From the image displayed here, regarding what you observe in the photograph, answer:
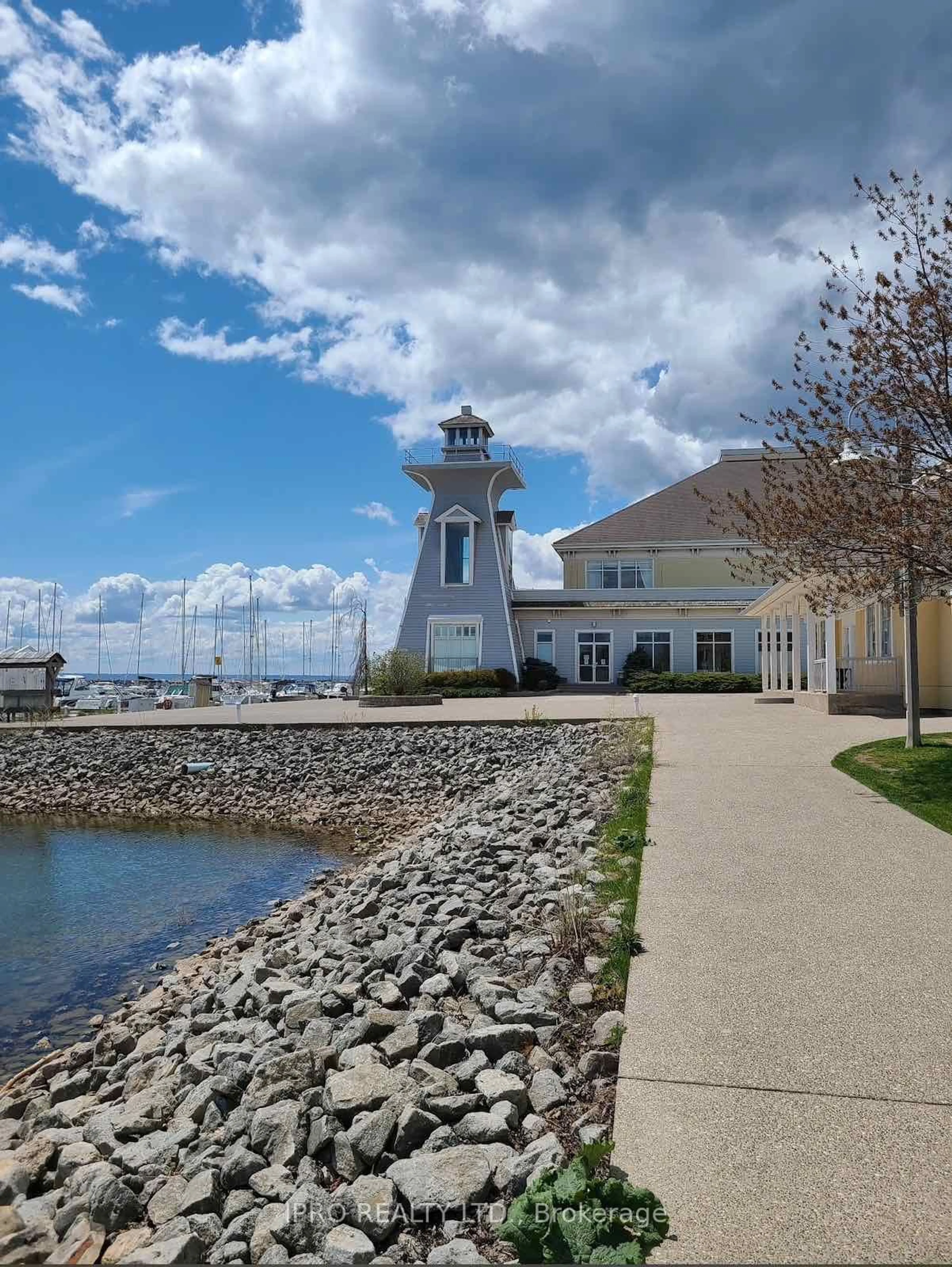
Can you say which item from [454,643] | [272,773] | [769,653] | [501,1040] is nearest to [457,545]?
[454,643]

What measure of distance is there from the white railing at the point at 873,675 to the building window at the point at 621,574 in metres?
17.4

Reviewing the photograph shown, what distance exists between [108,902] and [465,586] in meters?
27.4

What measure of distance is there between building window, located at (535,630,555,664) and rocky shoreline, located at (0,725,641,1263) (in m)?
29.7

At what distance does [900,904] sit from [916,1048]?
2.29 metres

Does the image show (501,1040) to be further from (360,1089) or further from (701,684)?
(701,684)

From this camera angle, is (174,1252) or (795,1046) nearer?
(174,1252)

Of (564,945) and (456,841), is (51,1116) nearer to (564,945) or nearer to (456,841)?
(564,945)

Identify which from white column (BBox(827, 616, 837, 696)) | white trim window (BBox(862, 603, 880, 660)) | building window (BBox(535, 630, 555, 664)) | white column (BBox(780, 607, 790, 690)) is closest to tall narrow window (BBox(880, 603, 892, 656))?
white trim window (BBox(862, 603, 880, 660))

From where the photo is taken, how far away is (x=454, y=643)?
123ft

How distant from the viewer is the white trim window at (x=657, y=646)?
3744cm

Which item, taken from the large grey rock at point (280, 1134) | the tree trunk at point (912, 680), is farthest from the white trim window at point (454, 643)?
the large grey rock at point (280, 1134)

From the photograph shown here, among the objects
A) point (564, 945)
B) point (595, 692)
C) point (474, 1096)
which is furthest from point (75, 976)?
point (595, 692)

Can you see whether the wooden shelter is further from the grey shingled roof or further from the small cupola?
the small cupola

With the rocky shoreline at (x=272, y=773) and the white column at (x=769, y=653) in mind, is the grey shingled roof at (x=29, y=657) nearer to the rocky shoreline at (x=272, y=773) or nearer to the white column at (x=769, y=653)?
the rocky shoreline at (x=272, y=773)
